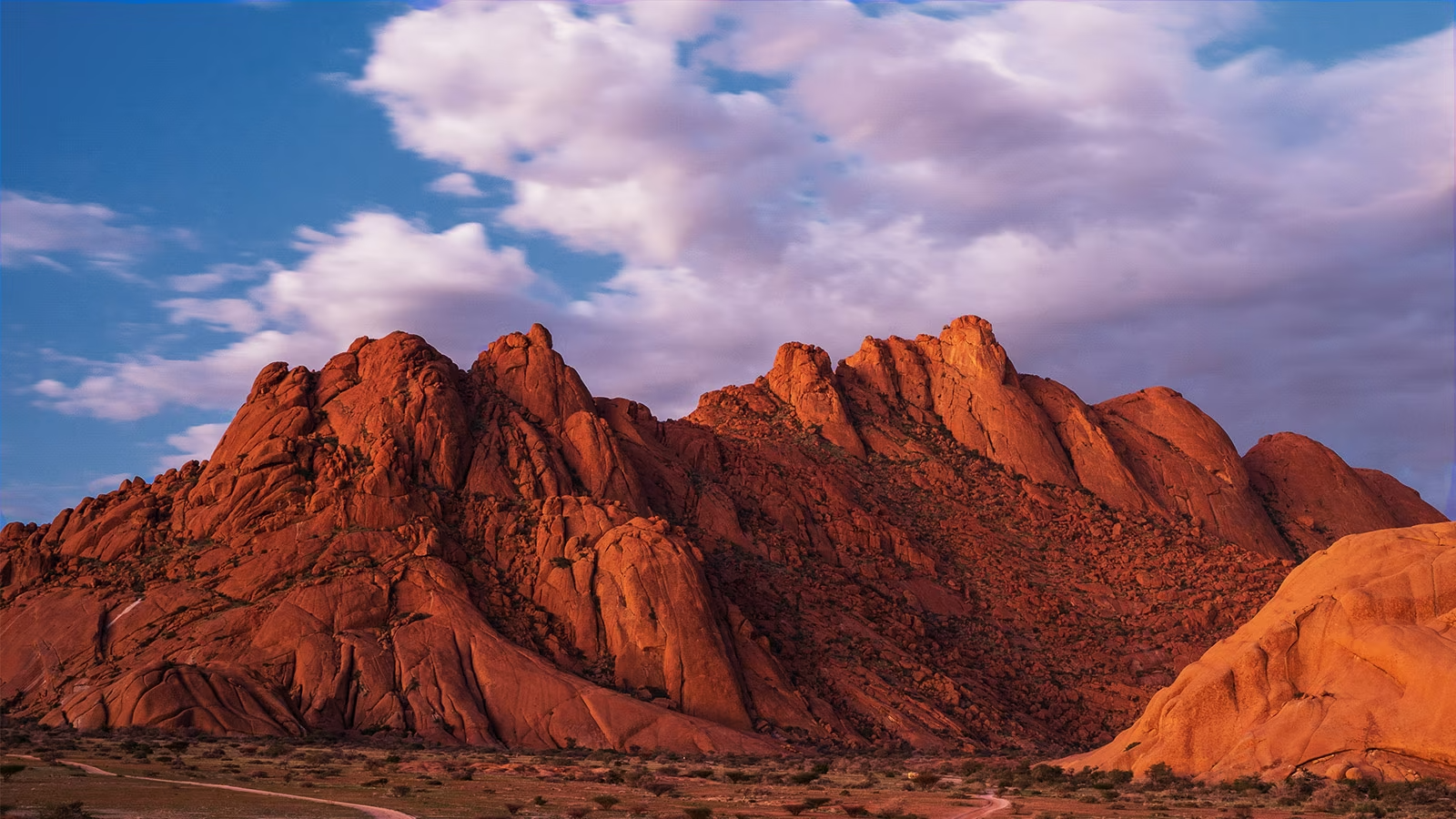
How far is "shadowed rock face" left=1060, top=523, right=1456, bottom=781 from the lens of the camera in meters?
41.2

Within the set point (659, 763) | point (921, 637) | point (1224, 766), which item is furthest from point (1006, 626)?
point (1224, 766)

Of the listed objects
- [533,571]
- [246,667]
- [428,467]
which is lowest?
[246,667]

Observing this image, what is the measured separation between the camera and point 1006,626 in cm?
9700

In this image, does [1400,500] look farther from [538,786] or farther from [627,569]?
[538,786]

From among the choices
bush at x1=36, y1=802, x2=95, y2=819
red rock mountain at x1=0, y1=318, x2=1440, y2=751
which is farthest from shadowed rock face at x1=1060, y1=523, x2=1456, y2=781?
bush at x1=36, y1=802, x2=95, y2=819

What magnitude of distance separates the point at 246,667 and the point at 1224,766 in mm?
48984

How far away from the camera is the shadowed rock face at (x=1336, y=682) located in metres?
41.2

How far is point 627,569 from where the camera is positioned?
258 ft

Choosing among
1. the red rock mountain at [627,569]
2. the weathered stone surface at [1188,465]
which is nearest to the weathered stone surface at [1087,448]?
the red rock mountain at [627,569]

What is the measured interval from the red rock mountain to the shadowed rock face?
29349 millimetres

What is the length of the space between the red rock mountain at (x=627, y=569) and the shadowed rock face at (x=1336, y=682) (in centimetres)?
2935

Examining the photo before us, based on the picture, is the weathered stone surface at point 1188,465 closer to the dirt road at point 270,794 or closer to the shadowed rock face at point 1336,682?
the shadowed rock face at point 1336,682

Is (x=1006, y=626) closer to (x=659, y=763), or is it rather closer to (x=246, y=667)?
(x=659, y=763)

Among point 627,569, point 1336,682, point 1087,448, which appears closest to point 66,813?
point 1336,682
